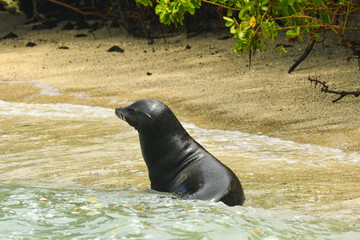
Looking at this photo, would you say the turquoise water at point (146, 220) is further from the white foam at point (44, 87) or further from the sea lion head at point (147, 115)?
the white foam at point (44, 87)

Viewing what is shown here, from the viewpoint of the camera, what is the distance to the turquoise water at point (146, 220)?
155 inches

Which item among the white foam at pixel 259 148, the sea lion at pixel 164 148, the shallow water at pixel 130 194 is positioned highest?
the sea lion at pixel 164 148

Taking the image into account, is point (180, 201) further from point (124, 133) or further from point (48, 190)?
point (124, 133)

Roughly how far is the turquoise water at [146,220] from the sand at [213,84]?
0.77m

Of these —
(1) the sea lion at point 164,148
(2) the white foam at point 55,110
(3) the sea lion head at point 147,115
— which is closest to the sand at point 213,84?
(2) the white foam at point 55,110

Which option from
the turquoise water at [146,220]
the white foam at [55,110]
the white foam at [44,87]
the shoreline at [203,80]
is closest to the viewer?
the turquoise water at [146,220]

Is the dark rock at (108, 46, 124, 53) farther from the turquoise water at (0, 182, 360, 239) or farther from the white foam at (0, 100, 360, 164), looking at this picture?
the turquoise water at (0, 182, 360, 239)

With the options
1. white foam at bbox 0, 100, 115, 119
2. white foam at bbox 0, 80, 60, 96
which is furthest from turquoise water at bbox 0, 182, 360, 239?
white foam at bbox 0, 80, 60, 96

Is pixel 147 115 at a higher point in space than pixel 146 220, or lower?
higher

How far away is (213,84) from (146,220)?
6.71 m

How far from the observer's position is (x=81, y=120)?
892 cm

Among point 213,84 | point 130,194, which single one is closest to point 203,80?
point 213,84

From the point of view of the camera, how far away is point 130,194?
5035 millimetres

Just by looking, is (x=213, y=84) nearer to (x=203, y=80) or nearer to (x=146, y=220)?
(x=203, y=80)
